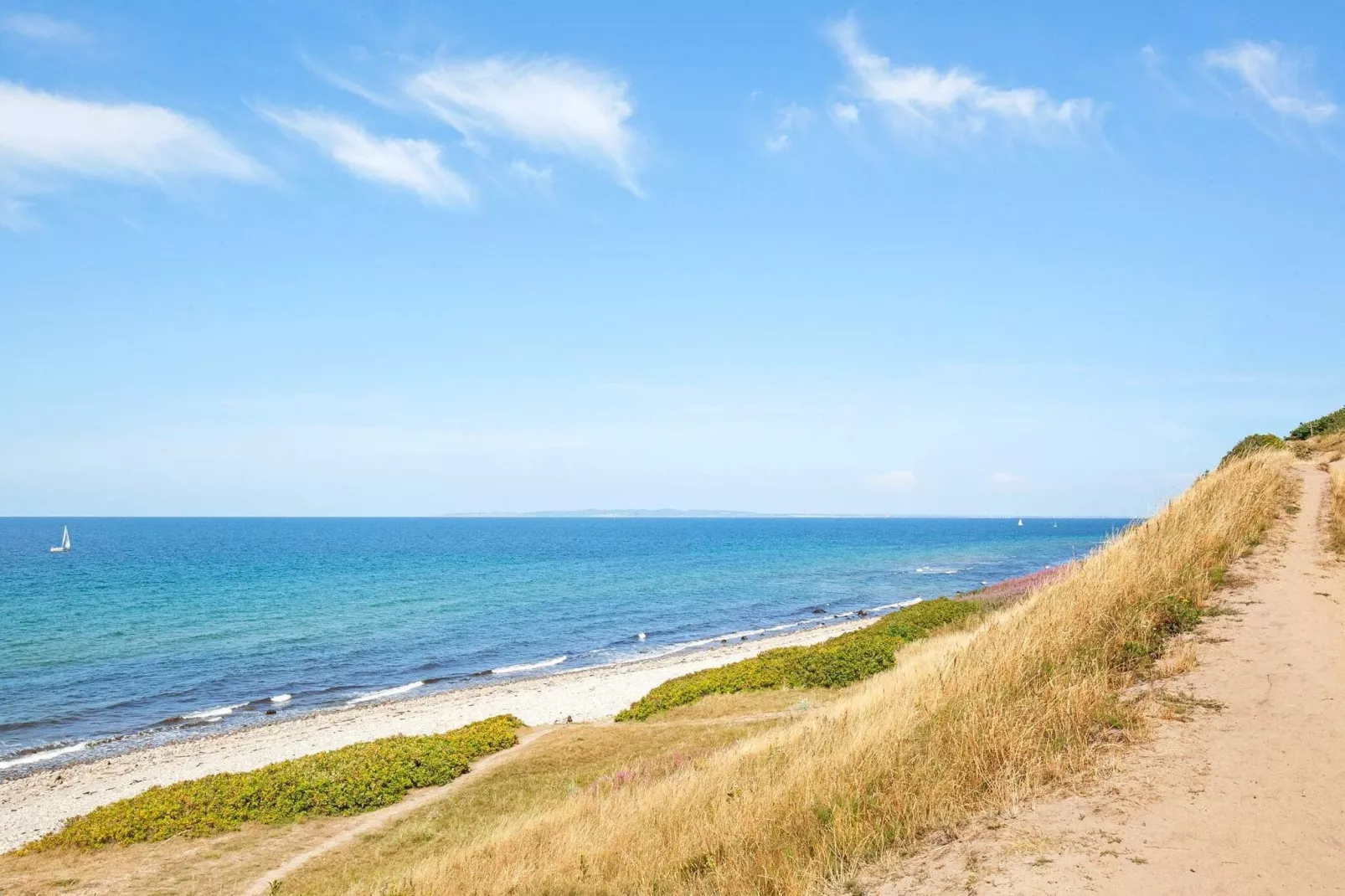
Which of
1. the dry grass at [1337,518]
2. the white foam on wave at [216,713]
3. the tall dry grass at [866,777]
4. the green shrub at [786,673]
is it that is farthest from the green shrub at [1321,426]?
the white foam on wave at [216,713]

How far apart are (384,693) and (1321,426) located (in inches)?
2310

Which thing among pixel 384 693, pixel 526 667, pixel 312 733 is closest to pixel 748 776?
pixel 312 733

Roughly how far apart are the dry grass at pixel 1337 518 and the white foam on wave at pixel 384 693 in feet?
111

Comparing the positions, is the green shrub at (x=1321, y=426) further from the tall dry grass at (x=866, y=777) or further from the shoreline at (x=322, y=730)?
the tall dry grass at (x=866, y=777)

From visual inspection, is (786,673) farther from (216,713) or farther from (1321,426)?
(1321,426)

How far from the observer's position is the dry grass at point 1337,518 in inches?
631

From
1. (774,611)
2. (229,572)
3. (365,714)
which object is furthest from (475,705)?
(229,572)

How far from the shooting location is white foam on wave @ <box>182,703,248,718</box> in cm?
3091

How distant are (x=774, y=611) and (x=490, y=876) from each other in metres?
52.3

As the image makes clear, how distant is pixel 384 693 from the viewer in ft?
115

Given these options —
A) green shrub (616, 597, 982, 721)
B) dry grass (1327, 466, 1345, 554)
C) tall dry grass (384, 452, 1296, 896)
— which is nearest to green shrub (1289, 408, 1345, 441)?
dry grass (1327, 466, 1345, 554)

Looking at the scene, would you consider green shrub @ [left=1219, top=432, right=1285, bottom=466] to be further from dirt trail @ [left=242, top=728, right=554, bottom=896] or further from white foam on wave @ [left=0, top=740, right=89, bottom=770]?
white foam on wave @ [left=0, top=740, right=89, bottom=770]

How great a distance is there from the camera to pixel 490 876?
8797mm

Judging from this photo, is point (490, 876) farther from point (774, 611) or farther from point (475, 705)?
point (774, 611)
